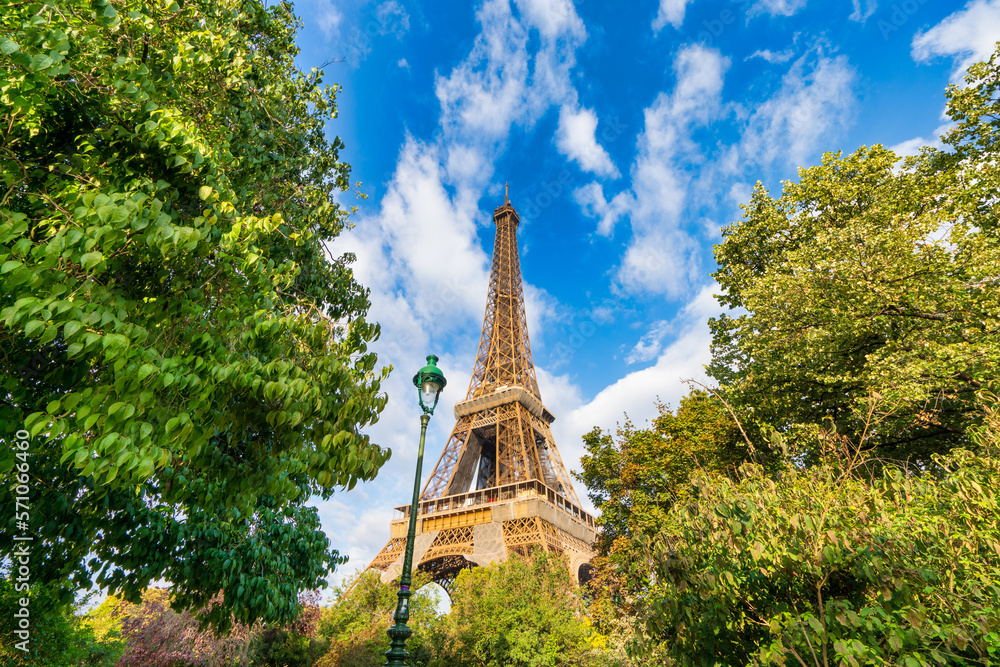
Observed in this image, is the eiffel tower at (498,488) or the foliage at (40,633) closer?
the foliage at (40,633)

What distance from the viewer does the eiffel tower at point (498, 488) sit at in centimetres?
3179

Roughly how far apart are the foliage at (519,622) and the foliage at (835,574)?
1575cm

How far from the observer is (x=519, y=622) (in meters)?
20.0

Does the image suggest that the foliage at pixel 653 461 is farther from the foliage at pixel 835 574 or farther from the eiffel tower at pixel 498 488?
the eiffel tower at pixel 498 488

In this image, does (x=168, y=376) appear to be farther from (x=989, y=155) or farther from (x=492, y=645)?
(x=492, y=645)

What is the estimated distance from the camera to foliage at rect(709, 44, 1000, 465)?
923 cm

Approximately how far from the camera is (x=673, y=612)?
500 centimetres

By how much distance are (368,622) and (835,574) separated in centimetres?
2485

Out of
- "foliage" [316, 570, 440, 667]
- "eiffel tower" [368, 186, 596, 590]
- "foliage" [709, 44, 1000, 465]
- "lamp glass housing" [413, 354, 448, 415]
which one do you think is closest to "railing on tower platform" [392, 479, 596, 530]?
"eiffel tower" [368, 186, 596, 590]

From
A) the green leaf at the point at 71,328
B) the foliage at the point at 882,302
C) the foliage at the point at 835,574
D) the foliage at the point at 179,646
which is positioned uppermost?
the foliage at the point at 882,302

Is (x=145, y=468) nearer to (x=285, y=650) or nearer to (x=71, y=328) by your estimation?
(x=71, y=328)

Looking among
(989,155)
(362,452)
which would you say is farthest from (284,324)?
(989,155)

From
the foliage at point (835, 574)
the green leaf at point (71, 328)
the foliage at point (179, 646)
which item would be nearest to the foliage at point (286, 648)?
the foliage at point (179, 646)

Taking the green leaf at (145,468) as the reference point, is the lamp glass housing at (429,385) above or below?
above
